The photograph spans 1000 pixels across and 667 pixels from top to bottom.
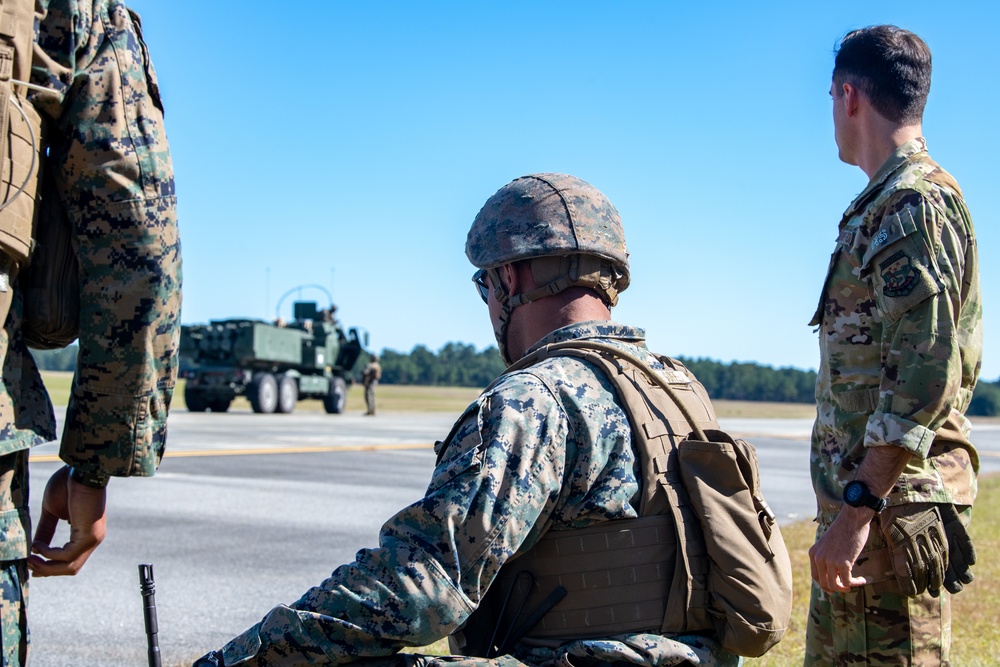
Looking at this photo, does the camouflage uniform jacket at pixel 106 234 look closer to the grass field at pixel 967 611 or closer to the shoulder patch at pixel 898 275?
the shoulder patch at pixel 898 275

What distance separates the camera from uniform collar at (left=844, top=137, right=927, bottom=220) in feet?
10.1

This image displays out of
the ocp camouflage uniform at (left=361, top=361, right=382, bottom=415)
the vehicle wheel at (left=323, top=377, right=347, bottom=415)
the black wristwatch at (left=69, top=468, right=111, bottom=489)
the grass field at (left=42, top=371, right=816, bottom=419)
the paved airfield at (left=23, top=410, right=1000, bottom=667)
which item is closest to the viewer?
the black wristwatch at (left=69, top=468, right=111, bottom=489)

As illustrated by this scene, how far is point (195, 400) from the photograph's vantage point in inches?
1241

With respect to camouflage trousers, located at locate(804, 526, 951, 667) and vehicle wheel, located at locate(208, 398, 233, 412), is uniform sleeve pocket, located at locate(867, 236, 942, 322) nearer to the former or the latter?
camouflage trousers, located at locate(804, 526, 951, 667)

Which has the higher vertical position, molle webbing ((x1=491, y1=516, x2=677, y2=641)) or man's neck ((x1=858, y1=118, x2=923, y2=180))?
man's neck ((x1=858, y1=118, x2=923, y2=180))

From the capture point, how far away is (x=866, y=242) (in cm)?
303

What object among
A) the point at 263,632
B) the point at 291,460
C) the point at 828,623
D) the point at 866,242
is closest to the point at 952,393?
the point at 866,242

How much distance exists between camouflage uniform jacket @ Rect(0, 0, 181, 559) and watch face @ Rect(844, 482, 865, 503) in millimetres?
1742

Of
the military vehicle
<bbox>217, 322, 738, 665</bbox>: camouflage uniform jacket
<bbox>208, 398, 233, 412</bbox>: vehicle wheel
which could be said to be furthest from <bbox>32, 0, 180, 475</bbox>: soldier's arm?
<bbox>208, 398, 233, 412</bbox>: vehicle wheel

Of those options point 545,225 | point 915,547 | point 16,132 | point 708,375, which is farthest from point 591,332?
point 708,375

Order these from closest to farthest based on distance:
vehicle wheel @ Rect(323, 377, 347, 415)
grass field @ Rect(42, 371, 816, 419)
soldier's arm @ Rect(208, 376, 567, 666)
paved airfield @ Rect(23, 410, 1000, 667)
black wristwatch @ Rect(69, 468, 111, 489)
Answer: soldier's arm @ Rect(208, 376, 567, 666) < black wristwatch @ Rect(69, 468, 111, 489) < paved airfield @ Rect(23, 410, 1000, 667) < vehicle wheel @ Rect(323, 377, 347, 415) < grass field @ Rect(42, 371, 816, 419)

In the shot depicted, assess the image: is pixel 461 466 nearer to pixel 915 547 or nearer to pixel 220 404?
pixel 915 547

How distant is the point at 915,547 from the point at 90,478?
A: 6.89 feet

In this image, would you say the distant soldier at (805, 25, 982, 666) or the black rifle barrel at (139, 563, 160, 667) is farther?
the distant soldier at (805, 25, 982, 666)
